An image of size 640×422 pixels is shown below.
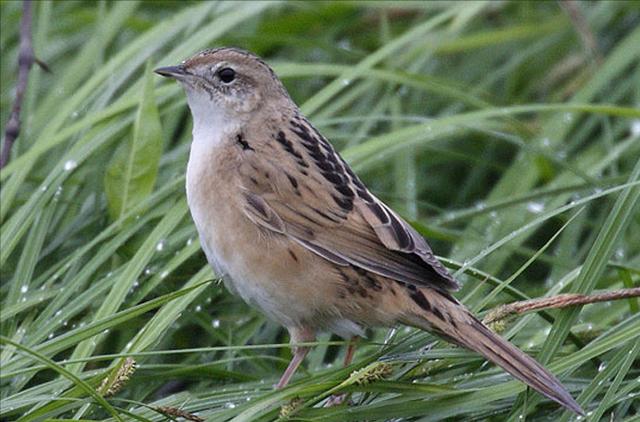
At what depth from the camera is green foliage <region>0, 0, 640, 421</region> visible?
148 inches

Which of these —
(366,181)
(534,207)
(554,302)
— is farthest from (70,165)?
(554,302)

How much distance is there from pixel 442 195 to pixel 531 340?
2140mm

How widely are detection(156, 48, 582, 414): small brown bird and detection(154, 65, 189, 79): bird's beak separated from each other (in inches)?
7.5

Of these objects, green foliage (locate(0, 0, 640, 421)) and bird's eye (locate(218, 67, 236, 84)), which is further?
bird's eye (locate(218, 67, 236, 84))

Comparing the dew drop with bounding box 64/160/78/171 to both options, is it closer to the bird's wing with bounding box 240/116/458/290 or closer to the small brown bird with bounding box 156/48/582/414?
the small brown bird with bounding box 156/48/582/414

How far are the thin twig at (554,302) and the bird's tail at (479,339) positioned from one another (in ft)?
0.45

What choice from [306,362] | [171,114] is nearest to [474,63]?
[171,114]

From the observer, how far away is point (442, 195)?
6582mm

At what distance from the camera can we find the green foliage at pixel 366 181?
12.4 feet

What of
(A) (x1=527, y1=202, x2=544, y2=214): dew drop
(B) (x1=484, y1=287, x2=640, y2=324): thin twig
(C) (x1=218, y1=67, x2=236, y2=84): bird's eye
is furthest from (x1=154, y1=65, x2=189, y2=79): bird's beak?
(A) (x1=527, y1=202, x2=544, y2=214): dew drop

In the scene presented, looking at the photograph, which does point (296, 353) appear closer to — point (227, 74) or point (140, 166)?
point (227, 74)

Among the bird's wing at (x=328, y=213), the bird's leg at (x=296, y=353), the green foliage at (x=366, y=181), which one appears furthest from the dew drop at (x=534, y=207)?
the bird's leg at (x=296, y=353)

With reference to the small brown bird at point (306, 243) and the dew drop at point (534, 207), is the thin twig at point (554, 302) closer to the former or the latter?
the small brown bird at point (306, 243)

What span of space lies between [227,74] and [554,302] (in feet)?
4.58
